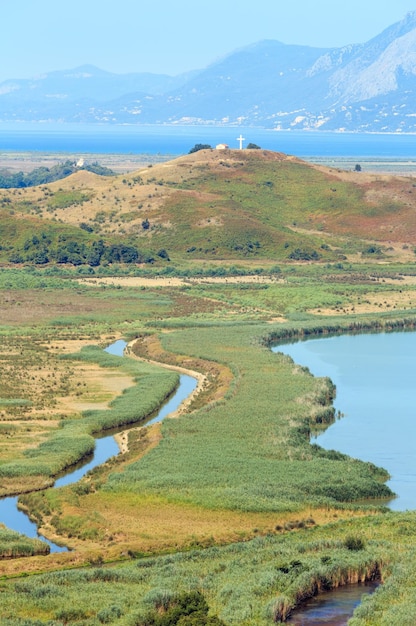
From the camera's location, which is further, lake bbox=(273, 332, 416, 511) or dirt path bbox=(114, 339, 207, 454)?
dirt path bbox=(114, 339, 207, 454)

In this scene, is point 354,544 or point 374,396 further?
point 374,396

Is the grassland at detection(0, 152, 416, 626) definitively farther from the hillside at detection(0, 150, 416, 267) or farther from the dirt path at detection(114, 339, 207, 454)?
the hillside at detection(0, 150, 416, 267)

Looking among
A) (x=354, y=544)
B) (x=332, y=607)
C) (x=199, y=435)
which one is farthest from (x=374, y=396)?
(x=332, y=607)

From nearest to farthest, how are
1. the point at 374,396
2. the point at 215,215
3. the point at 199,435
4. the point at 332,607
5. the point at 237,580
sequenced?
the point at 332,607 → the point at 237,580 → the point at 199,435 → the point at 374,396 → the point at 215,215

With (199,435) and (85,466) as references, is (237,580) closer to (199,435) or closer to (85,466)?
(85,466)

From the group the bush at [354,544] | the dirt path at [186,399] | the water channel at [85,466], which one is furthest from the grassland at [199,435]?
the water channel at [85,466]

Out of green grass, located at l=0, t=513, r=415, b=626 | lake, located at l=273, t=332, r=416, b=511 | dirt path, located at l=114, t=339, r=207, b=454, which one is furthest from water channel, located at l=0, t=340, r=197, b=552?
lake, located at l=273, t=332, r=416, b=511

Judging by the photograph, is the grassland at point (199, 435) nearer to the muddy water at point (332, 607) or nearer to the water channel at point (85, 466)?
the muddy water at point (332, 607)
